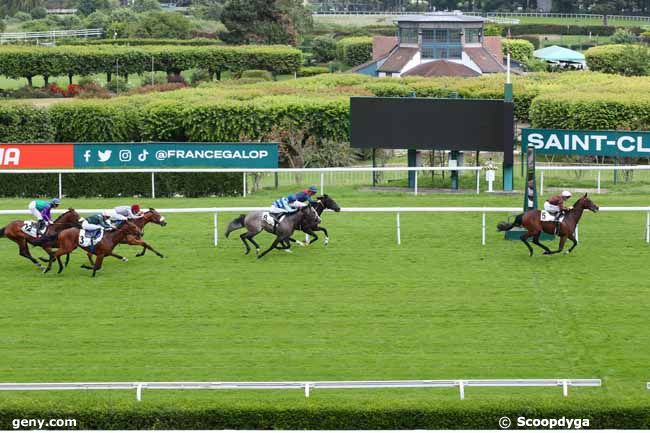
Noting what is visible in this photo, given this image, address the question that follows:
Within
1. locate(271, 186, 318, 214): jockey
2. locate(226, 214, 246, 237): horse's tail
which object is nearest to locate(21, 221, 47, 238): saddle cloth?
locate(226, 214, 246, 237): horse's tail

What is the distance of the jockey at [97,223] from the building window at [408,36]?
40.8 meters

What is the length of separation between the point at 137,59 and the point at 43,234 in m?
43.2

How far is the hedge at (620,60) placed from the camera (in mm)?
56250

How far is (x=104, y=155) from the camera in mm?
25641

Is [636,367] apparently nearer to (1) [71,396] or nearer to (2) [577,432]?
(2) [577,432]

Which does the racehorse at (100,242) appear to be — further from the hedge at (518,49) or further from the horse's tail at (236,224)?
the hedge at (518,49)

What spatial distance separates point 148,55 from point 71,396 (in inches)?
1926

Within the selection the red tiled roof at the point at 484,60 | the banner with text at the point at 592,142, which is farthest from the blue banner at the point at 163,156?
the red tiled roof at the point at 484,60

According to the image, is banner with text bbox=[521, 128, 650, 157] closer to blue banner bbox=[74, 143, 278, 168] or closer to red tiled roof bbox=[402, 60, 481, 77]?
blue banner bbox=[74, 143, 278, 168]

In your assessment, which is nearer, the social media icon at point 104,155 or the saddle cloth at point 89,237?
the saddle cloth at point 89,237

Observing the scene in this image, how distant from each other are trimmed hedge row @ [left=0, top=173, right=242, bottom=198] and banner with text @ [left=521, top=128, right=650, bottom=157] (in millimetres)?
5677

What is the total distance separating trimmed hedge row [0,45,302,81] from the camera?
57000 mm

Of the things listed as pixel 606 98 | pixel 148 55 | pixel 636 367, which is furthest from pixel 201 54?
pixel 636 367

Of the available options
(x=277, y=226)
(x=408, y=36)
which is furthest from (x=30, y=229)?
(x=408, y=36)
